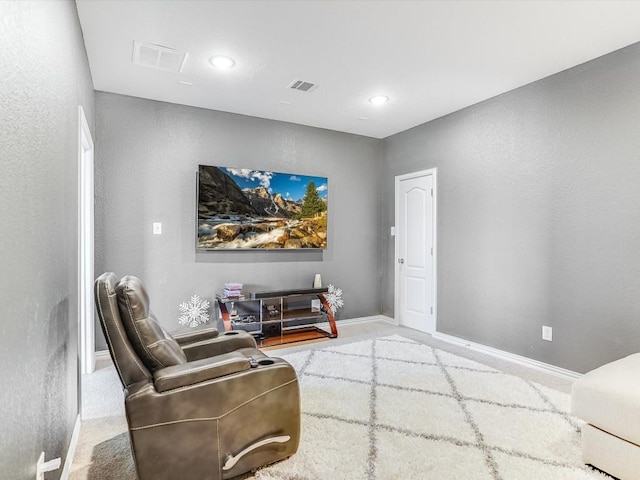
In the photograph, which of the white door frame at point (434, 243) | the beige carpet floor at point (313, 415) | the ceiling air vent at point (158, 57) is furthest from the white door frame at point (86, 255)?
the white door frame at point (434, 243)

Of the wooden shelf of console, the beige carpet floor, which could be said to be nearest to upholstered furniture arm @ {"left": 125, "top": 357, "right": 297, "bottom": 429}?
the beige carpet floor

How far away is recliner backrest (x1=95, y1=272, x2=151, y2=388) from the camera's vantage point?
5.50 feet

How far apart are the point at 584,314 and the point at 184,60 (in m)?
3.92

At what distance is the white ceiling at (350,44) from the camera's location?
2.38 m

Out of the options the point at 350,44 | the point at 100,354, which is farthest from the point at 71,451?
the point at 350,44

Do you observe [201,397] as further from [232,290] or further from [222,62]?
[222,62]

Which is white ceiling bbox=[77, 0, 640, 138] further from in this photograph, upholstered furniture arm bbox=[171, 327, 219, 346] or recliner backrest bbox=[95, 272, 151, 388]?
upholstered furniture arm bbox=[171, 327, 219, 346]

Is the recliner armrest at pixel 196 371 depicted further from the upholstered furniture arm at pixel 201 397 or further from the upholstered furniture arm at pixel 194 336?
the upholstered furniture arm at pixel 194 336

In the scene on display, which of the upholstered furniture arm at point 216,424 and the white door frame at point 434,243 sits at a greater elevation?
the white door frame at point 434,243

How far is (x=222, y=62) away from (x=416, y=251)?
3161 millimetres

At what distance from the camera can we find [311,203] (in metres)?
4.75

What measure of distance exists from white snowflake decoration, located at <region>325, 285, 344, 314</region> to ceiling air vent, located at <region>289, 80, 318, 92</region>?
245 cm

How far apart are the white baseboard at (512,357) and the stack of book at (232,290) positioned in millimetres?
2384

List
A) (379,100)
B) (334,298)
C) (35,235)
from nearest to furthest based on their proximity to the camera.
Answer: (35,235) < (379,100) < (334,298)
